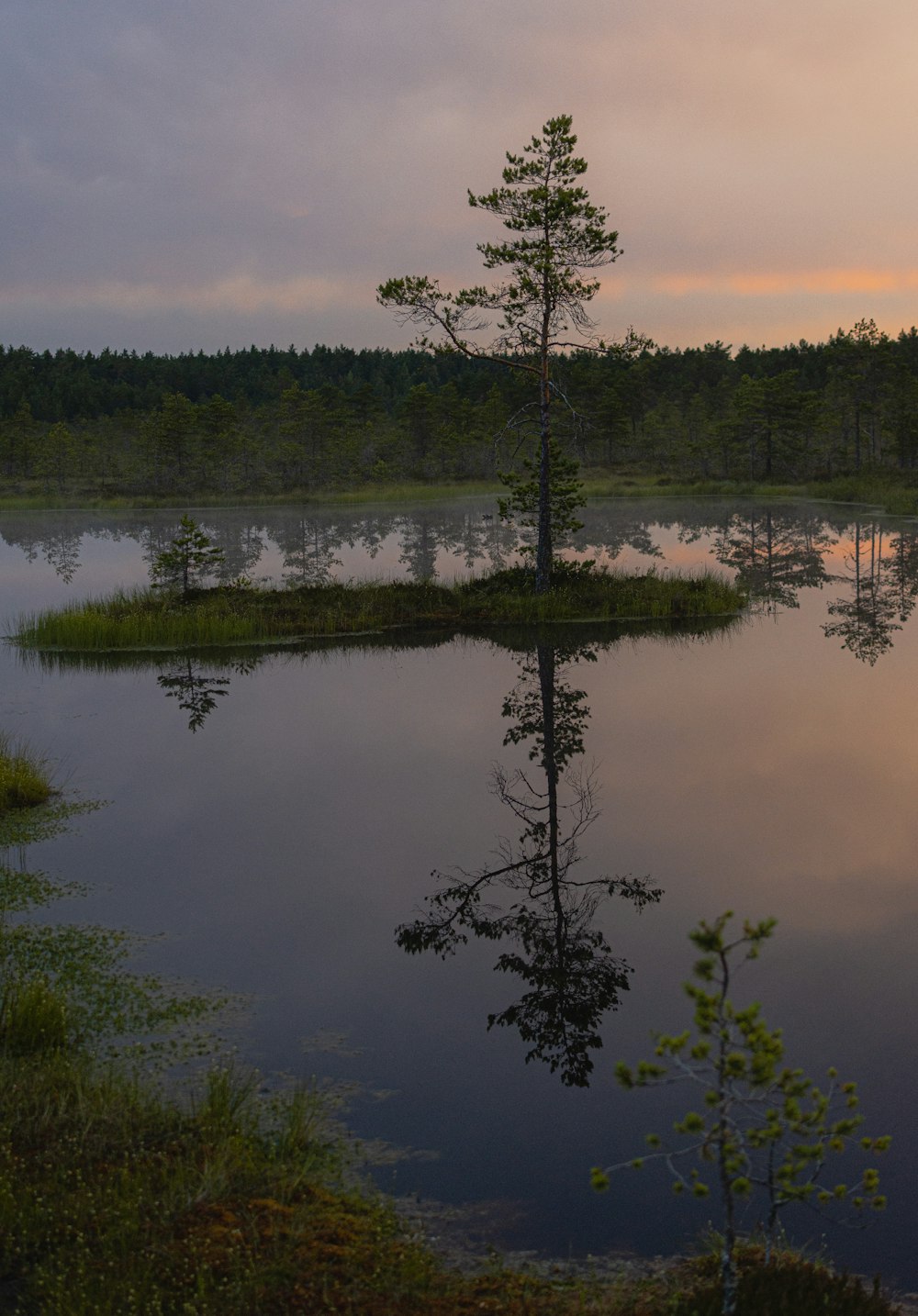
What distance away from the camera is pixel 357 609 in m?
30.7

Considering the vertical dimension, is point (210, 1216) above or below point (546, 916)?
above

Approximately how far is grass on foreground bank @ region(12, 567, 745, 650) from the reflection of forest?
425 centimetres

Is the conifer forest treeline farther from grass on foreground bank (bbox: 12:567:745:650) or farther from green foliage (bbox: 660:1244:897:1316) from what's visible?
green foliage (bbox: 660:1244:897:1316)

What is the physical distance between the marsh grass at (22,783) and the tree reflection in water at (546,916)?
20.3 feet

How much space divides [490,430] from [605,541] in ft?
173

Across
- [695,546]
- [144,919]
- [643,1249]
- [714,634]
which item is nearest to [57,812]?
[144,919]

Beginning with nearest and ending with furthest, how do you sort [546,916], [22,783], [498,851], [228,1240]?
[228,1240] → [546,916] → [498,851] → [22,783]

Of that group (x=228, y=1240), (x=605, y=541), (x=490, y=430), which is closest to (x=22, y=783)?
(x=228, y=1240)

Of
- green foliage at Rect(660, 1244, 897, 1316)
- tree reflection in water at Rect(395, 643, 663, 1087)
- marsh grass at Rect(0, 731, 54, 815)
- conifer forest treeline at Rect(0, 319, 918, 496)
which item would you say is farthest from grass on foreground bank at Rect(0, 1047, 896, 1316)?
conifer forest treeline at Rect(0, 319, 918, 496)

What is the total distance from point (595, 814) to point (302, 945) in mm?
5002

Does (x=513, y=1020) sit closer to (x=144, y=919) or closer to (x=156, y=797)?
(x=144, y=919)

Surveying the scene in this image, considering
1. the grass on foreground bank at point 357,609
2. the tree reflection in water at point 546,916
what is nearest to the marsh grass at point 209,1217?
the tree reflection in water at point 546,916

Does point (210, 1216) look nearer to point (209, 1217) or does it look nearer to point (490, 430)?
point (209, 1217)

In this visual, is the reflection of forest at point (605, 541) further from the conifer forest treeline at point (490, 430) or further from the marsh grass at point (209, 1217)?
the marsh grass at point (209, 1217)
